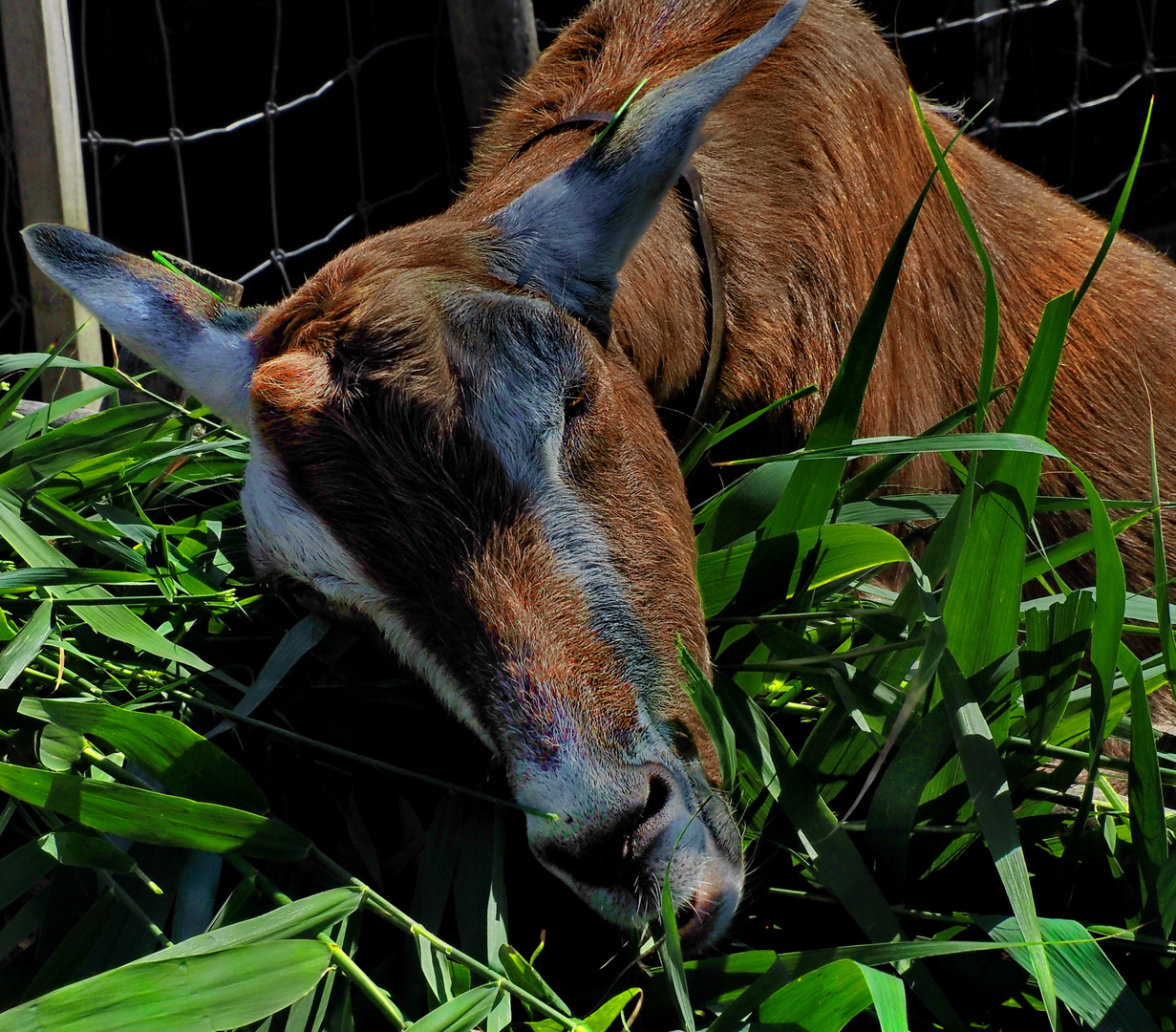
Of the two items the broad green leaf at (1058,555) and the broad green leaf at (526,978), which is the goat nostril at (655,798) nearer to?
the broad green leaf at (526,978)

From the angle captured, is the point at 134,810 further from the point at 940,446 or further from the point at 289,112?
the point at 289,112

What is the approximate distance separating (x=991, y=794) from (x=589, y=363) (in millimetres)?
823

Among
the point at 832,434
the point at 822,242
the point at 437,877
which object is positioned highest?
the point at 822,242

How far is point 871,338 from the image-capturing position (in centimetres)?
155

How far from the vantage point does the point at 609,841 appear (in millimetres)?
1277

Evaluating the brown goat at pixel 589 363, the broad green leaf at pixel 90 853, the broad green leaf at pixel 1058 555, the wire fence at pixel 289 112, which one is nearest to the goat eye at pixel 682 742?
the brown goat at pixel 589 363

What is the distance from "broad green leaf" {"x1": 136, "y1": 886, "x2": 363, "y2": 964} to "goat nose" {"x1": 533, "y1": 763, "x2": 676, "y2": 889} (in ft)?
0.78

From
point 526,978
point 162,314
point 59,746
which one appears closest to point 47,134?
point 162,314

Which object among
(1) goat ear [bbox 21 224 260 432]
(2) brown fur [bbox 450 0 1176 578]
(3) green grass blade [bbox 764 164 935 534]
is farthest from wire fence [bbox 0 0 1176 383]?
(3) green grass blade [bbox 764 164 935 534]

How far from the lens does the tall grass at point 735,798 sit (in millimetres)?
1148

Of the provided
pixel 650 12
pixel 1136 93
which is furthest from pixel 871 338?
pixel 1136 93

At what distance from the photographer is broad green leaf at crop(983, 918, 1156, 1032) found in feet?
3.63

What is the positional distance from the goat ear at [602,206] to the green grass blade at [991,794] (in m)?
0.85

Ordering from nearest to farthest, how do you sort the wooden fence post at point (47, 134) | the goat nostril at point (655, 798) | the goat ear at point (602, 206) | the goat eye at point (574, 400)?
1. the goat nostril at point (655, 798)
2. the goat eye at point (574, 400)
3. the goat ear at point (602, 206)
4. the wooden fence post at point (47, 134)
